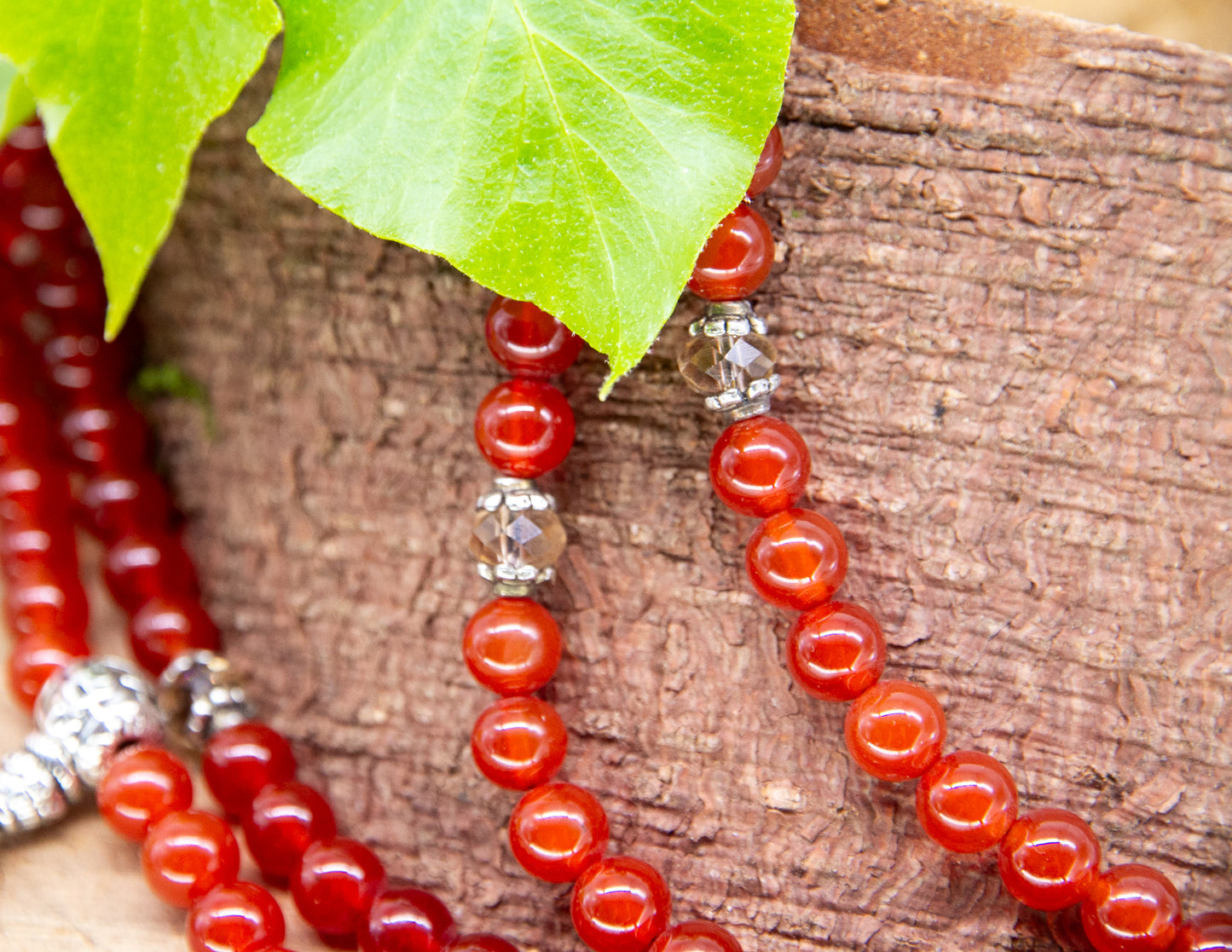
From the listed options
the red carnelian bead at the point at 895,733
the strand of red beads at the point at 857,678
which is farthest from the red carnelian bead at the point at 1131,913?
the red carnelian bead at the point at 895,733

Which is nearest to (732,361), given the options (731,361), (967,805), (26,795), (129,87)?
(731,361)

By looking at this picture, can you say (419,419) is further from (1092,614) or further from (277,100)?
(1092,614)

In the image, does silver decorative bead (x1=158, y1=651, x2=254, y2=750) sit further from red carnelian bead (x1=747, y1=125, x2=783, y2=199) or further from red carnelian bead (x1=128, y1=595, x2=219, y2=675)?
red carnelian bead (x1=747, y1=125, x2=783, y2=199)

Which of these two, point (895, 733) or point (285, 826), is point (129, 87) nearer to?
point (285, 826)

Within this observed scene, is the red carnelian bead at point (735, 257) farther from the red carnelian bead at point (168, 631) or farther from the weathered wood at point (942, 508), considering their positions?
the red carnelian bead at point (168, 631)

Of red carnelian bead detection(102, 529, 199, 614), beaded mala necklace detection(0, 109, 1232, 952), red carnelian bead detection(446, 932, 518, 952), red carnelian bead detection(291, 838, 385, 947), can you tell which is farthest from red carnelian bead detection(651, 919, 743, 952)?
red carnelian bead detection(102, 529, 199, 614)
